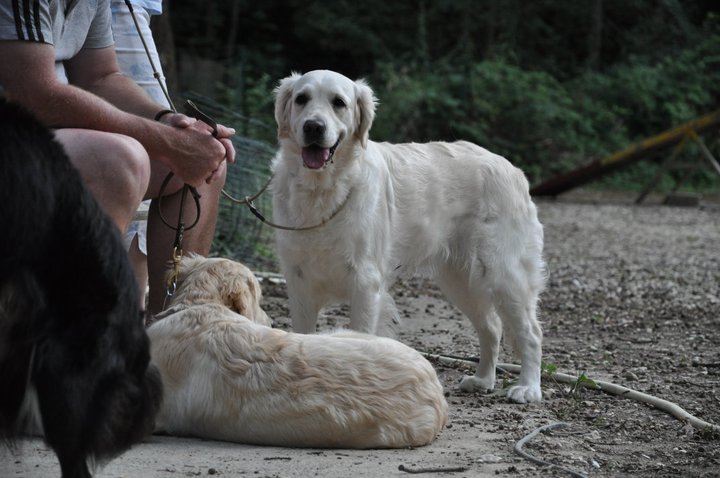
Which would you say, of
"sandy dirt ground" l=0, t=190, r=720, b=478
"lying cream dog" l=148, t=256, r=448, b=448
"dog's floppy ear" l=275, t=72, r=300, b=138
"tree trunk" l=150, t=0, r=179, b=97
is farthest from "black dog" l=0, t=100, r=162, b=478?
"tree trunk" l=150, t=0, r=179, b=97

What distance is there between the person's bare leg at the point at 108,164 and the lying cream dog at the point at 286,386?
447mm

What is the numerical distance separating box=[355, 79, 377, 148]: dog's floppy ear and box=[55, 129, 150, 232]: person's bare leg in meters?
1.55

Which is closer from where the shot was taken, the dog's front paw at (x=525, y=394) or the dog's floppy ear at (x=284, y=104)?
the dog's front paw at (x=525, y=394)

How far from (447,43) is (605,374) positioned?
18894mm

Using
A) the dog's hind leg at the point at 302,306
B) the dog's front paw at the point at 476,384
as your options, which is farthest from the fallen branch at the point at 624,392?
the dog's hind leg at the point at 302,306

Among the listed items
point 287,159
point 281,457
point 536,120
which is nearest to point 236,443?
point 281,457

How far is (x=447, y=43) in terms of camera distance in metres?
23.2

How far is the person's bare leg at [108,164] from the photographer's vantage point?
11.6 ft

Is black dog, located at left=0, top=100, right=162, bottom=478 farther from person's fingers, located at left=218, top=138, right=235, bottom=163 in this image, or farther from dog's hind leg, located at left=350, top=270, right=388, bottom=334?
dog's hind leg, located at left=350, top=270, right=388, bottom=334

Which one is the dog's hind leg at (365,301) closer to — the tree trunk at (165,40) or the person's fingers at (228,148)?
the person's fingers at (228,148)

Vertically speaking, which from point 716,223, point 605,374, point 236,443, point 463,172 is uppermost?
point 463,172

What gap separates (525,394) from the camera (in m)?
4.56

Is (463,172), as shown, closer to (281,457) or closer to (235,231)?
(281,457)

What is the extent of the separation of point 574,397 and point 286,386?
1614 mm
